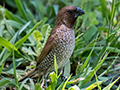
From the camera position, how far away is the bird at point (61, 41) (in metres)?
2.30

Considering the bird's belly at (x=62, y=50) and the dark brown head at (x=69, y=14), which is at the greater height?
the dark brown head at (x=69, y=14)

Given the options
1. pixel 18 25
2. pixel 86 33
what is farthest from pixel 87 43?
pixel 18 25

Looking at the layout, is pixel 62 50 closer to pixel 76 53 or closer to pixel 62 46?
pixel 62 46

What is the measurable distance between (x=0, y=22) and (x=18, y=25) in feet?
1.12

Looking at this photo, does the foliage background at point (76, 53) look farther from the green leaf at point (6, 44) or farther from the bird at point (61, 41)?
the bird at point (61, 41)

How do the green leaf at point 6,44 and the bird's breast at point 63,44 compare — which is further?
the green leaf at point 6,44

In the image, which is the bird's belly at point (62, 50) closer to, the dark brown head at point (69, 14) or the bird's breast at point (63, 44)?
the bird's breast at point (63, 44)

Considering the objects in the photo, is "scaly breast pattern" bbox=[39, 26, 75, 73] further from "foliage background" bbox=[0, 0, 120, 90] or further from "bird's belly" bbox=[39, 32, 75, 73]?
"foliage background" bbox=[0, 0, 120, 90]

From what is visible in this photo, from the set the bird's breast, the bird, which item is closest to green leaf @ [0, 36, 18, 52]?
the bird

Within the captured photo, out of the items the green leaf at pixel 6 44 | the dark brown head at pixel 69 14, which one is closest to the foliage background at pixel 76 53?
the green leaf at pixel 6 44

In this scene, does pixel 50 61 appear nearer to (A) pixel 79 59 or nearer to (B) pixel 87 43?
(A) pixel 79 59

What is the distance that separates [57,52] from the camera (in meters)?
2.32

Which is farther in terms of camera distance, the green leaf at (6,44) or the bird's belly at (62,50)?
the green leaf at (6,44)

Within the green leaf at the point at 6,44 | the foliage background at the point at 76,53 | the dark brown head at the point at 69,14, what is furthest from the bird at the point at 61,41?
the green leaf at the point at 6,44
